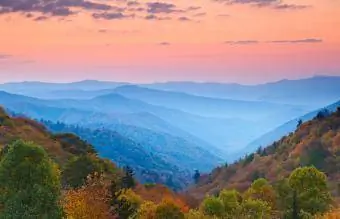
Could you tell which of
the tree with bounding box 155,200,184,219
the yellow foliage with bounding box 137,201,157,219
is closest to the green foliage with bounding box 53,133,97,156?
the yellow foliage with bounding box 137,201,157,219

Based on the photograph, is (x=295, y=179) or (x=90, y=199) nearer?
(x=90, y=199)

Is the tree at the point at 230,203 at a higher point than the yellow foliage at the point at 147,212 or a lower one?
lower

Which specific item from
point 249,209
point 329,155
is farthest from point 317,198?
point 329,155

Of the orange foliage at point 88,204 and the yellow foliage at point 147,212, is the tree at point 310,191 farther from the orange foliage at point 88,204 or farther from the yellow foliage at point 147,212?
the orange foliage at point 88,204

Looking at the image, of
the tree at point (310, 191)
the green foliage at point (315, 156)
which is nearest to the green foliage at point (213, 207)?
the tree at point (310, 191)

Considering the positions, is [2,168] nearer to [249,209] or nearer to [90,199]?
[90,199]

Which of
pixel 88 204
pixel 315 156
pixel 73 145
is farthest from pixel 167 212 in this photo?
pixel 315 156
